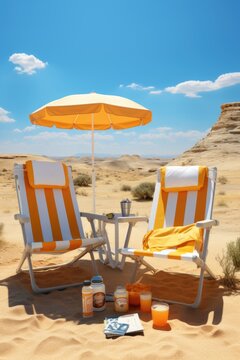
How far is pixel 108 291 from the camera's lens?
348cm

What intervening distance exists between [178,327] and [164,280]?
1149 mm

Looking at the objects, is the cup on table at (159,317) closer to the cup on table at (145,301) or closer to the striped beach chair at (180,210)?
the cup on table at (145,301)

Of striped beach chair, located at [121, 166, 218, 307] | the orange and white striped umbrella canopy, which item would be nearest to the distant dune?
striped beach chair, located at [121, 166, 218, 307]

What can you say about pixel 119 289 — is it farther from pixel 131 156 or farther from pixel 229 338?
pixel 131 156

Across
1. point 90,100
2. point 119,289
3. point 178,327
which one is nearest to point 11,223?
point 90,100

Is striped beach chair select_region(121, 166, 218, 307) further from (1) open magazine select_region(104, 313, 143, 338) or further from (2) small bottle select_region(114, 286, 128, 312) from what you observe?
(1) open magazine select_region(104, 313, 143, 338)

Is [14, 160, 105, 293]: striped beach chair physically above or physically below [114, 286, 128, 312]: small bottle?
above

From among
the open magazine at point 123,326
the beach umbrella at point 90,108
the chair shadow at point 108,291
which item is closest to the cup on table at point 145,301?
the chair shadow at point 108,291

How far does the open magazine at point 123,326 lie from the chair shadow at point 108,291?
0.13 m

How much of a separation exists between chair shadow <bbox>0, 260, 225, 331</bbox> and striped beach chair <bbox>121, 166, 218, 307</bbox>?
223 millimetres

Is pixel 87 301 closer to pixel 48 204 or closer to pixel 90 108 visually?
pixel 48 204

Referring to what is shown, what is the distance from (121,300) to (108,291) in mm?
604

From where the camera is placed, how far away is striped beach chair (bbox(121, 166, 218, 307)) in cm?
341

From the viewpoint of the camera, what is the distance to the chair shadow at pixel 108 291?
9.36 feet
